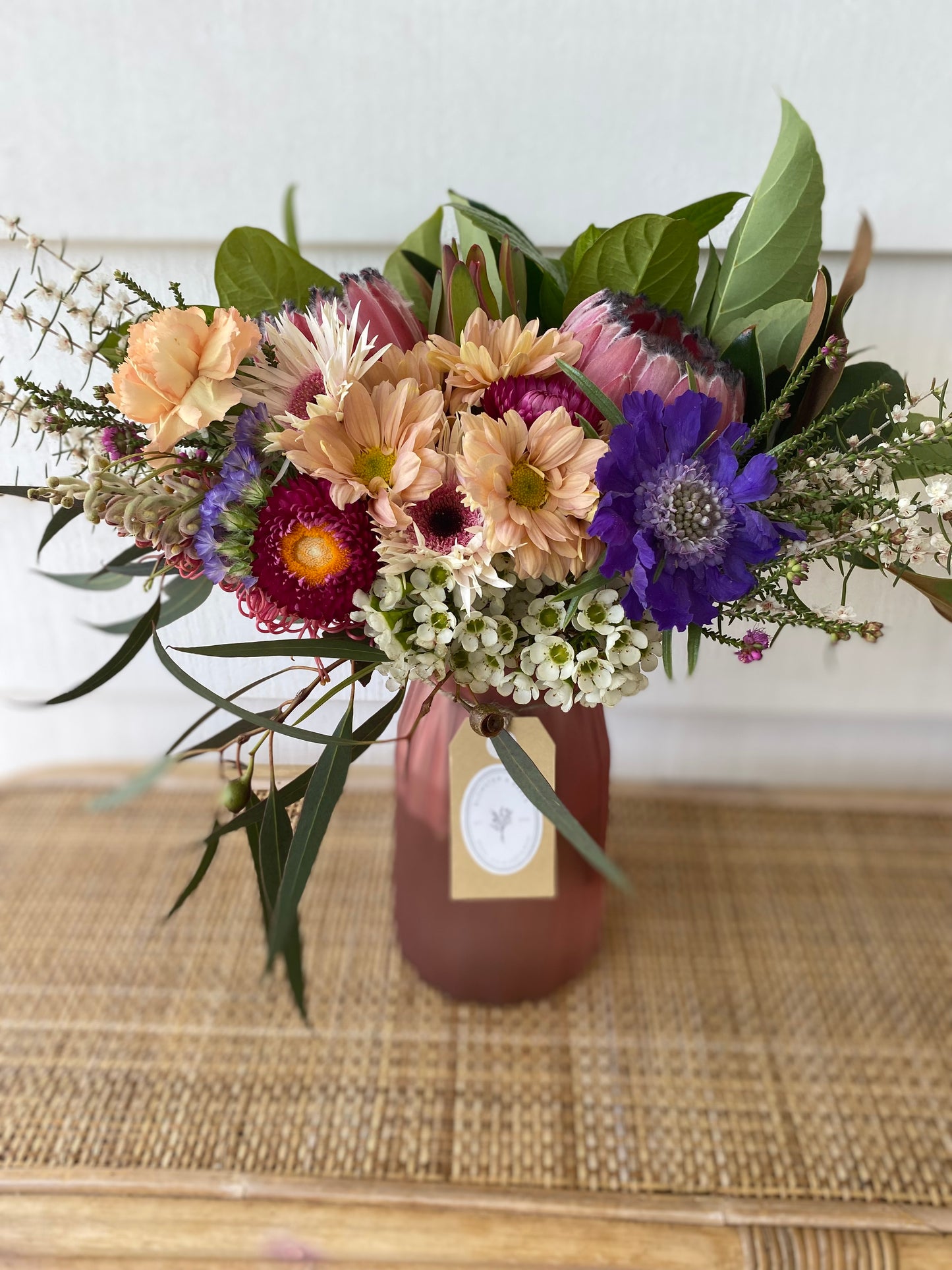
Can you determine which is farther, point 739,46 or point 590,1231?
point 739,46

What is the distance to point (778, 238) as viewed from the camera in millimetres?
463

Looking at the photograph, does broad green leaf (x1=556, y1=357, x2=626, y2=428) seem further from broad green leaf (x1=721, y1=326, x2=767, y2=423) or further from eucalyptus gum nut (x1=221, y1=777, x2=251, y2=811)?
eucalyptus gum nut (x1=221, y1=777, x2=251, y2=811)

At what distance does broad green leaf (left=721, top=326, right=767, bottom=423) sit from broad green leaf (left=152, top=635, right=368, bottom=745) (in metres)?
0.28

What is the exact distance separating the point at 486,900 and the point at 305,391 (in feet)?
1.22

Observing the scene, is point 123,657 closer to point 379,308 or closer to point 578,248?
A: point 379,308

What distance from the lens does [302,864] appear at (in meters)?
0.42

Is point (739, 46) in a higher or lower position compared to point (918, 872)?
higher

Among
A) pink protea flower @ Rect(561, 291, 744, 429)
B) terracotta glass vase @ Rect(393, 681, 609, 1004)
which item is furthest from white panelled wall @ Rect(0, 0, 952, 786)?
pink protea flower @ Rect(561, 291, 744, 429)

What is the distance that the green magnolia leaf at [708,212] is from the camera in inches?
19.8

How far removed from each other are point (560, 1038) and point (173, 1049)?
0.29 metres

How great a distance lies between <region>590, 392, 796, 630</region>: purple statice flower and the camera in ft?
1.24

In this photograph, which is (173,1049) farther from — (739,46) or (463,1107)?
(739,46)

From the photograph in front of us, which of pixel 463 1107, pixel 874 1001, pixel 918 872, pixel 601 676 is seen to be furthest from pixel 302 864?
pixel 918 872

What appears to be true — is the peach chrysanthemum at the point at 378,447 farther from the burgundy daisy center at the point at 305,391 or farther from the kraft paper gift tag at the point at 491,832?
the kraft paper gift tag at the point at 491,832
